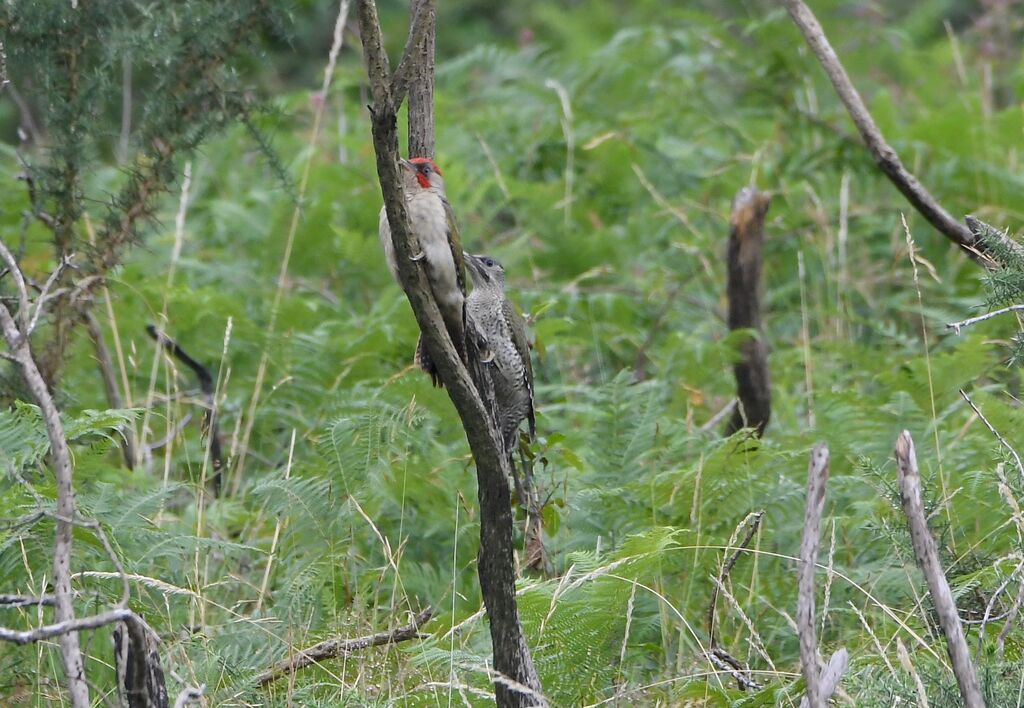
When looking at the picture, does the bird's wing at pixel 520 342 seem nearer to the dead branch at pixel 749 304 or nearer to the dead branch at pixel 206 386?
the dead branch at pixel 749 304

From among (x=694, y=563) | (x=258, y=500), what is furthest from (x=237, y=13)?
(x=694, y=563)

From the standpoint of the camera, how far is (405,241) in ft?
8.37

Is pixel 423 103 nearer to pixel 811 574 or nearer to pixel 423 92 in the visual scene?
pixel 423 92

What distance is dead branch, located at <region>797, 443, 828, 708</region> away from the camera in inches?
87.7

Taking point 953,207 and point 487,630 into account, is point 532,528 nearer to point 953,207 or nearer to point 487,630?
point 487,630

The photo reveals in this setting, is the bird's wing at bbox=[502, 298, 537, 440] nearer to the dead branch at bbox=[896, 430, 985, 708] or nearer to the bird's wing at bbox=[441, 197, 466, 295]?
the bird's wing at bbox=[441, 197, 466, 295]

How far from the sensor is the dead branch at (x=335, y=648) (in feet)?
10.5

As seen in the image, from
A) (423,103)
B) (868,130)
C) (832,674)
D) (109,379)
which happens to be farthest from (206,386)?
(832,674)

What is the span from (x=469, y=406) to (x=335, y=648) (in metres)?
0.96

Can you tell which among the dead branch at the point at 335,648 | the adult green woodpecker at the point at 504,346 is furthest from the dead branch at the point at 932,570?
the adult green woodpecker at the point at 504,346

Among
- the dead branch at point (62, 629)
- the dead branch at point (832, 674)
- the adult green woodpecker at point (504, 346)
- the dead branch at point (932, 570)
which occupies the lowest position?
the dead branch at point (832, 674)

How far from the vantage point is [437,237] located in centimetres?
335

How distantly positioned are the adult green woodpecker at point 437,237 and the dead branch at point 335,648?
70 centimetres

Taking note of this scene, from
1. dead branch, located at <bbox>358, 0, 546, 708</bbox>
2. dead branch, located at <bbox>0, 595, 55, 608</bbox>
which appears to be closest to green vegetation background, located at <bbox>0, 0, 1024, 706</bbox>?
dead branch, located at <bbox>358, 0, 546, 708</bbox>
